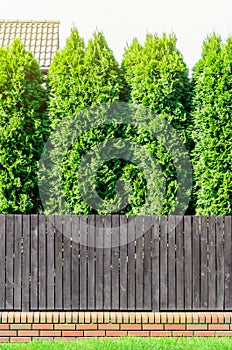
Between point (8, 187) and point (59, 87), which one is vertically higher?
→ point (59, 87)

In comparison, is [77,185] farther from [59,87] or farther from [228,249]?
[228,249]

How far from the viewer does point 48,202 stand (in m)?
8.74

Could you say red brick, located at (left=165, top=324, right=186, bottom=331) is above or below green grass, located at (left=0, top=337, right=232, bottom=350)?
above

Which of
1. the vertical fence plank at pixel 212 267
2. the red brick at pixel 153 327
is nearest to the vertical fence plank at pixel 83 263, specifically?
the red brick at pixel 153 327

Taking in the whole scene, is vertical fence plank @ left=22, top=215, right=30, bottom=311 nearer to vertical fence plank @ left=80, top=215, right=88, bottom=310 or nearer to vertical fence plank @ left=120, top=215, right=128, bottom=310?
vertical fence plank @ left=80, top=215, right=88, bottom=310

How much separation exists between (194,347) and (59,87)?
4284 mm

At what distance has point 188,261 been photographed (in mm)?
7691

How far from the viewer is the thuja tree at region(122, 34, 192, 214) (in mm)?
8742

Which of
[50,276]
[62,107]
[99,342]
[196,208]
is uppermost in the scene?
[62,107]

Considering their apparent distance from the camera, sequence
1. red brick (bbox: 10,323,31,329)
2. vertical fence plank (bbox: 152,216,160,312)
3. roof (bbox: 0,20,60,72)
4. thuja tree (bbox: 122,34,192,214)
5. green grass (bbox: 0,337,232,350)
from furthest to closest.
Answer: roof (bbox: 0,20,60,72) → thuja tree (bbox: 122,34,192,214) → vertical fence plank (bbox: 152,216,160,312) → red brick (bbox: 10,323,31,329) → green grass (bbox: 0,337,232,350)

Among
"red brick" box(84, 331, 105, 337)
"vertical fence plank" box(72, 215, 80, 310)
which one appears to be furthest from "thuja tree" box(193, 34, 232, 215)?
"red brick" box(84, 331, 105, 337)

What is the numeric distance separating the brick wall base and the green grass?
0.19 metres

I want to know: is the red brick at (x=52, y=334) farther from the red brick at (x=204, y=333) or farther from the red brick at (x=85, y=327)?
the red brick at (x=204, y=333)

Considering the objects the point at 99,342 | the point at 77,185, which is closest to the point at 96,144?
the point at 77,185
